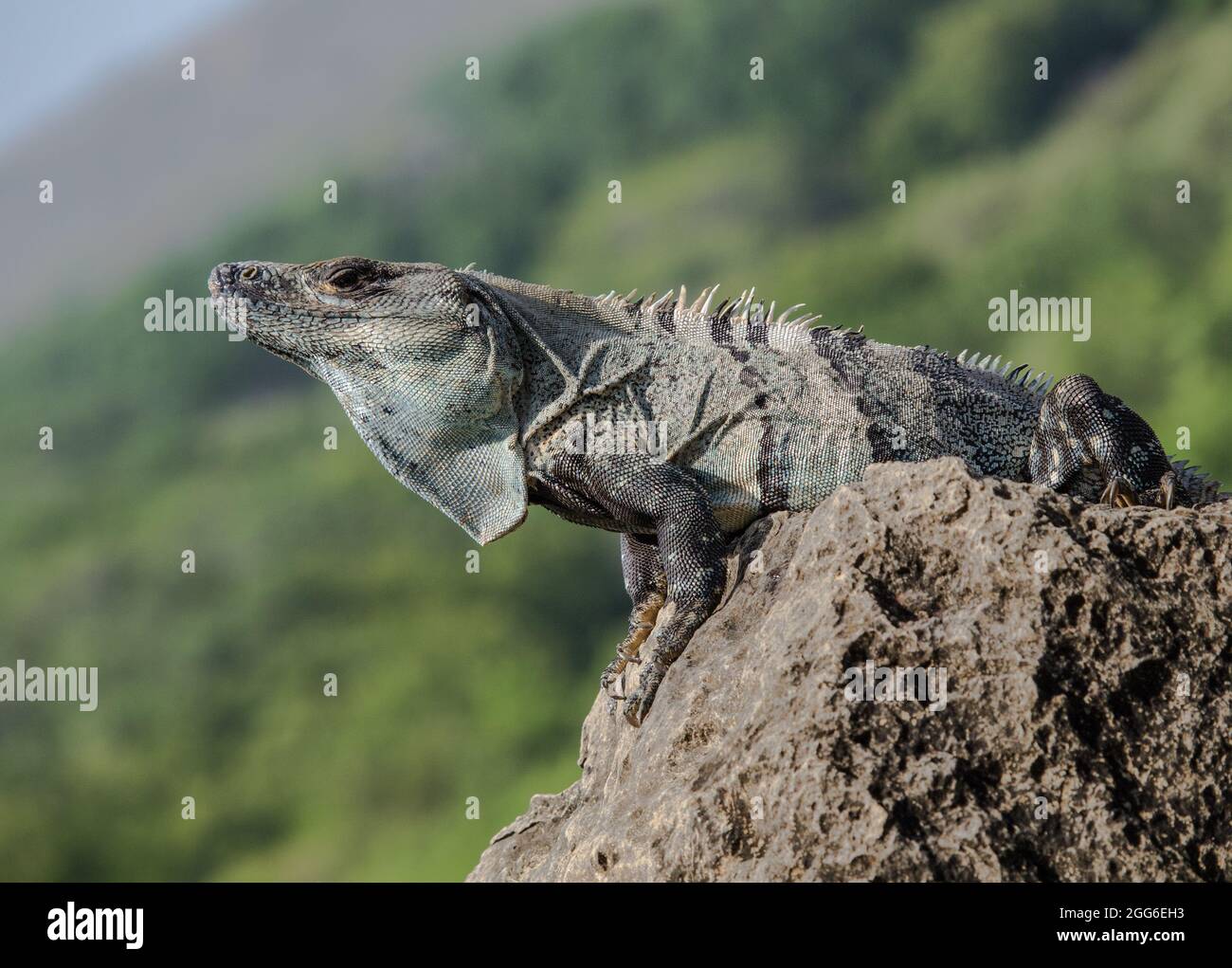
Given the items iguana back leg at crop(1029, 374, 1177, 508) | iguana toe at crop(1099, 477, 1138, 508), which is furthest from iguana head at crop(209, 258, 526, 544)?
iguana toe at crop(1099, 477, 1138, 508)

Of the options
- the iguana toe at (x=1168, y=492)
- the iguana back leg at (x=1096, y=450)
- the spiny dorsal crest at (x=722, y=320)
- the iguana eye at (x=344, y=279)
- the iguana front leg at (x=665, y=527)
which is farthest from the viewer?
the spiny dorsal crest at (x=722, y=320)

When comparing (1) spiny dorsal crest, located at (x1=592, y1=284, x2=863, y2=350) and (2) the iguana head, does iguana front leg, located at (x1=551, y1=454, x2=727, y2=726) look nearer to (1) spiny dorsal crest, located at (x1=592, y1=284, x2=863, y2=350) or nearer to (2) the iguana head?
(2) the iguana head

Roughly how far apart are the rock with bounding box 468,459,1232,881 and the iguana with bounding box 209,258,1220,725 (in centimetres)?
78

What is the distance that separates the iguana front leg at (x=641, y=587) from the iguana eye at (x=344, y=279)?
166 centimetres

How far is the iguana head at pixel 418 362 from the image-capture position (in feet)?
19.5

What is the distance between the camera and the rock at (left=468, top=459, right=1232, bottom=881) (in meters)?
4.31

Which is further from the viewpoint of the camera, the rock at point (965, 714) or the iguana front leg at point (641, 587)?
the iguana front leg at point (641, 587)

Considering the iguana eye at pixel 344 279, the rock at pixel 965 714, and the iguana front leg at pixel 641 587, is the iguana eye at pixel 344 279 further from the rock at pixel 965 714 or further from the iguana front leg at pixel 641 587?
the rock at pixel 965 714

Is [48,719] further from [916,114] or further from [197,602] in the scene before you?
[916,114]

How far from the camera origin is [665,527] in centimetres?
563

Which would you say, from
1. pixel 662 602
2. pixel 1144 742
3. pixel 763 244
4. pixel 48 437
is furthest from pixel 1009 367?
pixel 48 437

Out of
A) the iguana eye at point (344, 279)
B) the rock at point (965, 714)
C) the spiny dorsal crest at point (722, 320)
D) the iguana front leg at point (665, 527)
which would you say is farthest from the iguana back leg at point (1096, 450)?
the iguana eye at point (344, 279)

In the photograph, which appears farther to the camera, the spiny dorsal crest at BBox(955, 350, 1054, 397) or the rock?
the spiny dorsal crest at BBox(955, 350, 1054, 397)

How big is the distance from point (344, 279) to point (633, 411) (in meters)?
1.40
